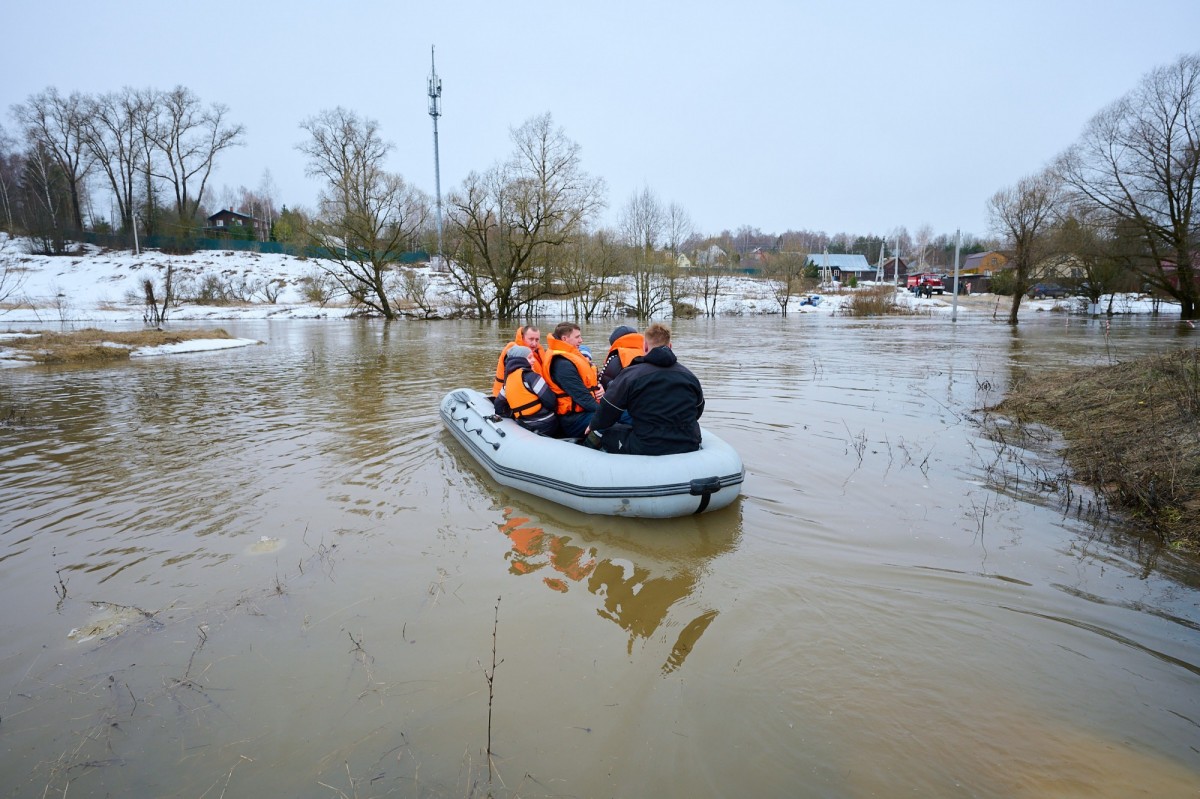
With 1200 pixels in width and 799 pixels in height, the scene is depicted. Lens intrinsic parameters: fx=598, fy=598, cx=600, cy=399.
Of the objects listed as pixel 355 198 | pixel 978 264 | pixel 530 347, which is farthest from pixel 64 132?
pixel 978 264

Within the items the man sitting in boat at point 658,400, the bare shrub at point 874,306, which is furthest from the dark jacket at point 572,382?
the bare shrub at point 874,306

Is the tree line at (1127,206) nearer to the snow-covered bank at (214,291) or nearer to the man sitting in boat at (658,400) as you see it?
the snow-covered bank at (214,291)

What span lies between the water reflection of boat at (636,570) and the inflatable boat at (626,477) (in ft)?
0.79

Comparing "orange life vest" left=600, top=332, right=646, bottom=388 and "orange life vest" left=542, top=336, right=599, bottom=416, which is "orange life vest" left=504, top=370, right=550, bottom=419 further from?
"orange life vest" left=600, top=332, right=646, bottom=388

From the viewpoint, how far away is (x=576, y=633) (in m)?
3.14

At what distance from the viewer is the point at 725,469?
451 centimetres

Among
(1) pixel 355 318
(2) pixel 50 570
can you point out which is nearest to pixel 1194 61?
(2) pixel 50 570

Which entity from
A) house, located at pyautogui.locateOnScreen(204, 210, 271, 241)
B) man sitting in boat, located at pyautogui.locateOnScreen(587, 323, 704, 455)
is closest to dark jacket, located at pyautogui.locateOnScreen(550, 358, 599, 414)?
man sitting in boat, located at pyautogui.locateOnScreen(587, 323, 704, 455)

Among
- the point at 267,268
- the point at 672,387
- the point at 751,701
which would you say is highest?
the point at 267,268

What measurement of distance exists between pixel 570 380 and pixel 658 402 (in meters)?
1.15

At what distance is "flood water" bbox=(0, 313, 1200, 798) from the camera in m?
2.26

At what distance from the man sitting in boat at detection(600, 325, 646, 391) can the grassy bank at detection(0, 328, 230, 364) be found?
46.3ft

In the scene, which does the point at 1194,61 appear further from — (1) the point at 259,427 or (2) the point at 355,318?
(2) the point at 355,318

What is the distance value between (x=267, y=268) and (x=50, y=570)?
4674 centimetres
